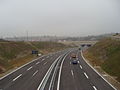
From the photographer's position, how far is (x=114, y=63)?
41.8 meters

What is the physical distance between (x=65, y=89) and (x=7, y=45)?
69.1 metres

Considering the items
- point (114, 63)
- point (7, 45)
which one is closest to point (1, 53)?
point (7, 45)

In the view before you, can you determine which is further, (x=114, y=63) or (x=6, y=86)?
(x=114, y=63)

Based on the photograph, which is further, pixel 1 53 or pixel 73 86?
pixel 1 53

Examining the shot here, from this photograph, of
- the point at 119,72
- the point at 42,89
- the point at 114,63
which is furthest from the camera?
the point at 114,63

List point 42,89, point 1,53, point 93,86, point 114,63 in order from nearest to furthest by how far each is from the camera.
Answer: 1. point 42,89
2. point 93,86
3. point 114,63
4. point 1,53

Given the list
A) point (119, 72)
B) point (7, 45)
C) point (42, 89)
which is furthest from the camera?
point (7, 45)

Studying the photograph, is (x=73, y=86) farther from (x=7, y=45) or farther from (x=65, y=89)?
(x=7, y=45)

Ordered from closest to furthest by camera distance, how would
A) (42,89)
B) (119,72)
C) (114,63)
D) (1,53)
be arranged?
1. (42,89)
2. (119,72)
3. (114,63)
4. (1,53)

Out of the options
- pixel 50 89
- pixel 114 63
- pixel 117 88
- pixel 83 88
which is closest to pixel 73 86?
pixel 83 88

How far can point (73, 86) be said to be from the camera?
24.6 metres

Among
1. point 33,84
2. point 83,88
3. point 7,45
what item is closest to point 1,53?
point 7,45

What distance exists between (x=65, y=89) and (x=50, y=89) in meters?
1.68

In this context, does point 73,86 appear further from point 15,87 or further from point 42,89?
point 15,87
